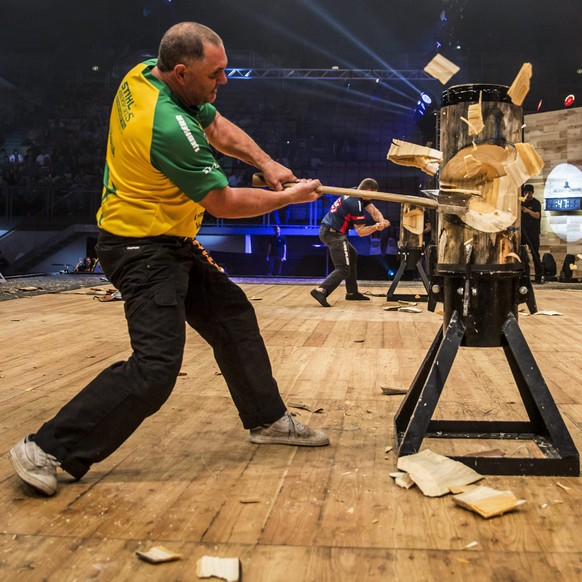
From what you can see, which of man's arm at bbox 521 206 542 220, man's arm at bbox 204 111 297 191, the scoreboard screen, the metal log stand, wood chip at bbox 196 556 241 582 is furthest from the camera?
the scoreboard screen

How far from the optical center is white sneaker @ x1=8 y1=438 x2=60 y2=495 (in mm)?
1955

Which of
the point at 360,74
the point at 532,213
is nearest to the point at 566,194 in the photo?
the point at 532,213

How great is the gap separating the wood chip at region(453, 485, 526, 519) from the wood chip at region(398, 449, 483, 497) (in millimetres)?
77

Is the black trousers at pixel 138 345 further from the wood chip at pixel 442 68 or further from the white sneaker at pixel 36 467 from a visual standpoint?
the wood chip at pixel 442 68

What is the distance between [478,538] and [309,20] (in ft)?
56.9

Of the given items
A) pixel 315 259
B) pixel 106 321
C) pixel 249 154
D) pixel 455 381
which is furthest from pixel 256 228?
pixel 249 154

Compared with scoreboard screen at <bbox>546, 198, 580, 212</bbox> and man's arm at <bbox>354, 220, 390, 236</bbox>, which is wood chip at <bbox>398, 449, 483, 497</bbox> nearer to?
man's arm at <bbox>354, 220, 390, 236</bbox>

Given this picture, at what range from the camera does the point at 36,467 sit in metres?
1.98

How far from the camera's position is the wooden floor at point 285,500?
157cm

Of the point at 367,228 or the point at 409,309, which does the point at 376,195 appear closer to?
the point at 409,309

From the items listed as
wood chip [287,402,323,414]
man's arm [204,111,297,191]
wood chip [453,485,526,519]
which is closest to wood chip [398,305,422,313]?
wood chip [287,402,323,414]

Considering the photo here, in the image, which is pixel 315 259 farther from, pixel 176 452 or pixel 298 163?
pixel 176 452

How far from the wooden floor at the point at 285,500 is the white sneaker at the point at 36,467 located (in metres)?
→ 0.05

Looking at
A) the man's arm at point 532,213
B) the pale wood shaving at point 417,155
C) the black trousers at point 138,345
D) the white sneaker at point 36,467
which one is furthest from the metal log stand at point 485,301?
the man's arm at point 532,213
